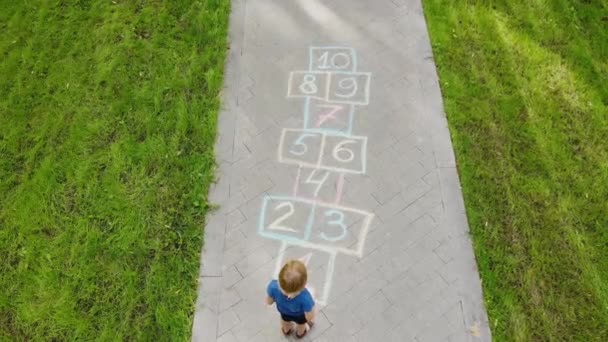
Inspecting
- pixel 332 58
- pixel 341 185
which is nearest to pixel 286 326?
pixel 341 185

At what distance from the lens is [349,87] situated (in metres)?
6.32

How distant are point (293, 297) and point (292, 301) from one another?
0.34ft

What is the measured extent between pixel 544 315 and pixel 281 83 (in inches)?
148

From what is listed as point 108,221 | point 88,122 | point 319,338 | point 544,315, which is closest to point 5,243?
point 108,221

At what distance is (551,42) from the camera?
21.8 feet

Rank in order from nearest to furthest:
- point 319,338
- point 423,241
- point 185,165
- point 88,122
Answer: point 319,338, point 423,241, point 185,165, point 88,122

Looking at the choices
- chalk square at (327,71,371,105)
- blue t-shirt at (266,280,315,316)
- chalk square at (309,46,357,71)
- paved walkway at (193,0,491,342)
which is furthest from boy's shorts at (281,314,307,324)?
chalk square at (309,46,357,71)

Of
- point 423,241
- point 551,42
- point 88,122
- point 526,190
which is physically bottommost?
point 88,122

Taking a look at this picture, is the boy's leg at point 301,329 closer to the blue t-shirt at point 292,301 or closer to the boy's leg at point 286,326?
the boy's leg at point 286,326

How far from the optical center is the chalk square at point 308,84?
6.27 m

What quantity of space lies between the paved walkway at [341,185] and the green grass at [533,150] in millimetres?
218

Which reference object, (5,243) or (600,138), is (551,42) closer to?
(600,138)

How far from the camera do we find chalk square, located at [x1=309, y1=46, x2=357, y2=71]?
21.3 feet

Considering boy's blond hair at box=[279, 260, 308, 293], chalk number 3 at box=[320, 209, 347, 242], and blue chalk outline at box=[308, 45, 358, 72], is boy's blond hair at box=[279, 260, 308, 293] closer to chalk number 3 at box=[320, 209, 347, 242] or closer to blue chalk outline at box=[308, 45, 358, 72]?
chalk number 3 at box=[320, 209, 347, 242]
